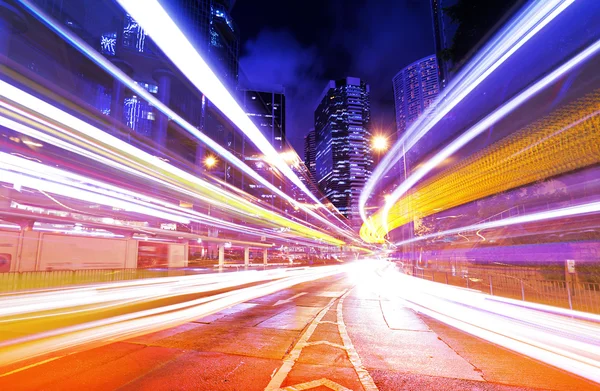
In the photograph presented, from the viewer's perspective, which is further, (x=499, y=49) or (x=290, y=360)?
(x=499, y=49)

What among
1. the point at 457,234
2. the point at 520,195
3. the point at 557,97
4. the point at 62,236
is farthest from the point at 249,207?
the point at 557,97

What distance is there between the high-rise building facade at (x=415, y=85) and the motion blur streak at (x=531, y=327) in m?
77.8

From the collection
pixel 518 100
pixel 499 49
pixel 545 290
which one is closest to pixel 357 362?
pixel 545 290

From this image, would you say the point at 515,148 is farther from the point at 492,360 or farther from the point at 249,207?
the point at 249,207

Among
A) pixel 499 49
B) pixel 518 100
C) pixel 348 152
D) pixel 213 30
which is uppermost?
pixel 213 30

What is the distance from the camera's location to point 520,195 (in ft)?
57.8

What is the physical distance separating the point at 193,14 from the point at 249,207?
98.5 m

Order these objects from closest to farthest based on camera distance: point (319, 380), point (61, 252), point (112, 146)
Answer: point (319, 380) → point (112, 146) → point (61, 252)

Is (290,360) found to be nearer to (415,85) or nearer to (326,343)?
(326,343)

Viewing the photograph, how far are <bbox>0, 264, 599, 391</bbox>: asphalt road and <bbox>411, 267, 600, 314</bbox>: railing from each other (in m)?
5.03

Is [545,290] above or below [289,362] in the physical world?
above

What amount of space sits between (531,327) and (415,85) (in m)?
94.3

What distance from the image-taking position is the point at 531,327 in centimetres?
831

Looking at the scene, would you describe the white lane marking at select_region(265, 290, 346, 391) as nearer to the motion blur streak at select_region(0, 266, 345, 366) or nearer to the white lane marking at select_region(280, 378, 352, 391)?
the white lane marking at select_region(280, 378, 352, 391)
